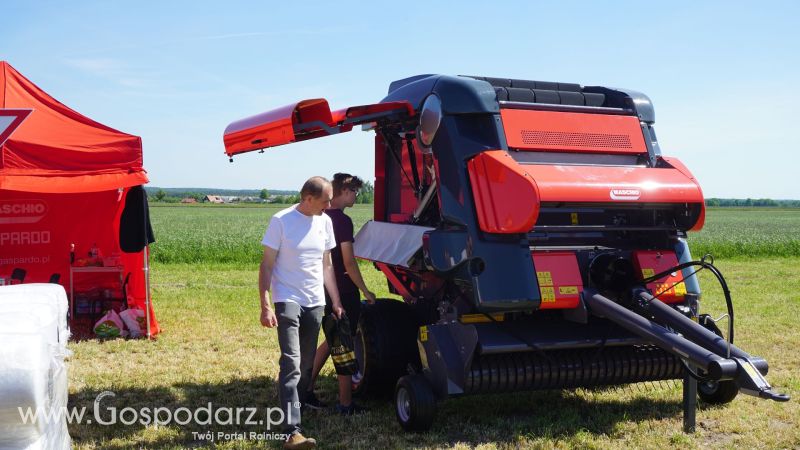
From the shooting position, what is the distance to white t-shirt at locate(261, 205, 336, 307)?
5039mm

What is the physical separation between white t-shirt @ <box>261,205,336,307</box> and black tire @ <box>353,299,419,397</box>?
36.8 inches

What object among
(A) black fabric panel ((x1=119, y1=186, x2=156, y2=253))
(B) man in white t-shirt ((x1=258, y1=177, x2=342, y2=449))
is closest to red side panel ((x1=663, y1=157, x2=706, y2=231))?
(B) man in white t-shirt ((x1=258, y1=177, x2=342, y2=449))

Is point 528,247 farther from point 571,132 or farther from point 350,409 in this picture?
point 350,409

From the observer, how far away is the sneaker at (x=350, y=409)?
5.76m

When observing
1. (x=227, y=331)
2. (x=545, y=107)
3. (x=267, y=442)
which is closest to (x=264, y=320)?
(x=267, y=442)

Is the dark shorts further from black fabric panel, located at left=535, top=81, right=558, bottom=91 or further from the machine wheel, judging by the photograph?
black fabric panel, located at left=535, top=81, right=558, bottom=91

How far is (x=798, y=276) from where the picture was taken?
15.9 m

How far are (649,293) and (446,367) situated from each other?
4.92 ft

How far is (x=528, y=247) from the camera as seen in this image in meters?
5.10

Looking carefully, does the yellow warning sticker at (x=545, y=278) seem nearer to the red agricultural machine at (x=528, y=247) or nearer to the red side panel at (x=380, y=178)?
the red agricultural machine at (x=528, y=247)

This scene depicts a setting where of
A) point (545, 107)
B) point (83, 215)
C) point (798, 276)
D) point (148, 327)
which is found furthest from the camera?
point (798, 276)

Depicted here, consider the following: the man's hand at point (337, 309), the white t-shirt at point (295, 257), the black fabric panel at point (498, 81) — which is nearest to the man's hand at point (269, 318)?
the white t-shirt at point (295, 257)

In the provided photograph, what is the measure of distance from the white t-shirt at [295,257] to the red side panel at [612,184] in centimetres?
156

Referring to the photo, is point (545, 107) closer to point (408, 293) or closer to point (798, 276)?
point (408, 293)
